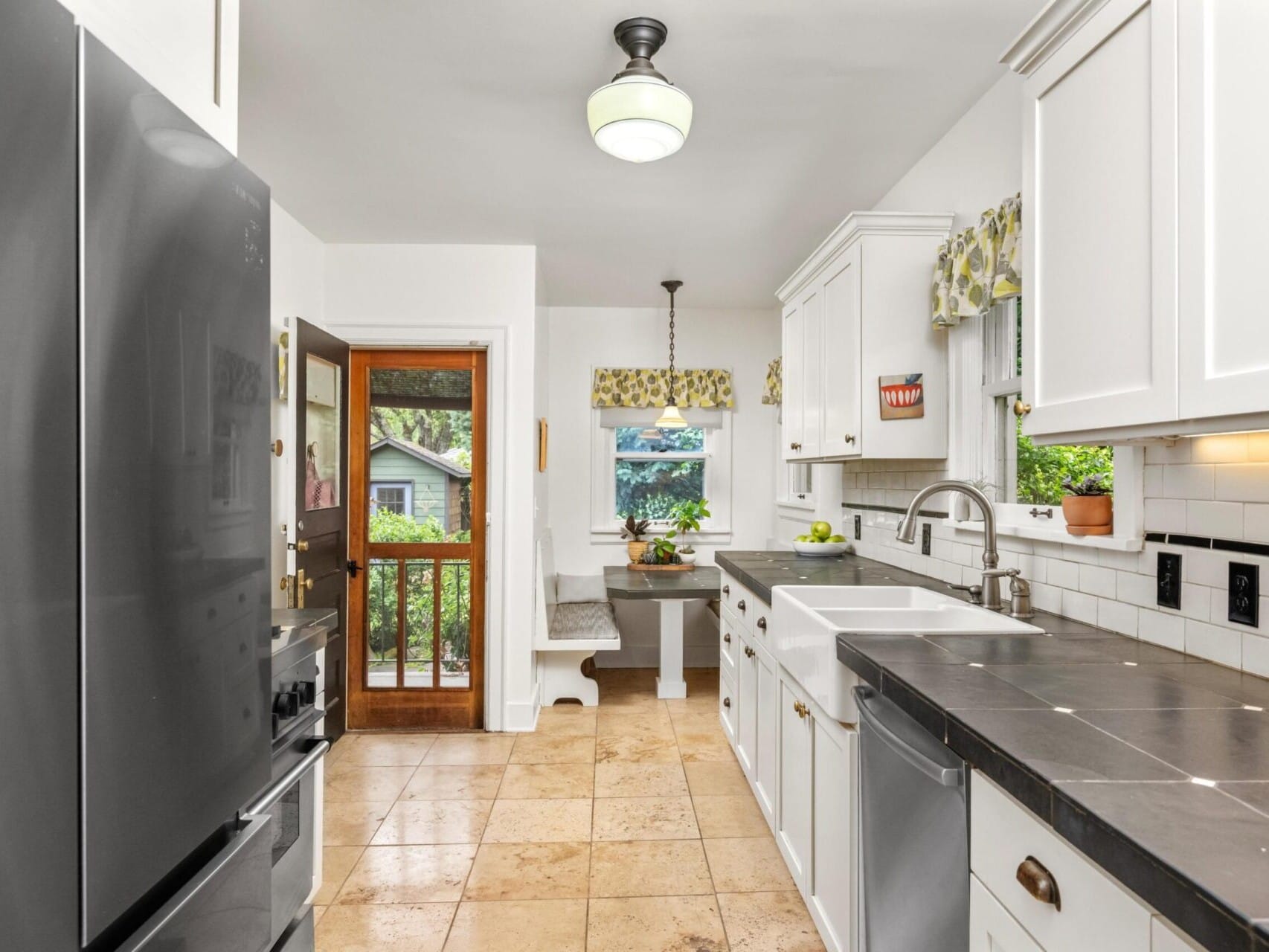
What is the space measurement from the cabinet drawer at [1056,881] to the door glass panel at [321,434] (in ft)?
9.76

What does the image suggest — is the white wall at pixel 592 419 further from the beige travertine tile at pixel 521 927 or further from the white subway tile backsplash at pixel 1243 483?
the white subway tile backsplash at pixel 1243 483

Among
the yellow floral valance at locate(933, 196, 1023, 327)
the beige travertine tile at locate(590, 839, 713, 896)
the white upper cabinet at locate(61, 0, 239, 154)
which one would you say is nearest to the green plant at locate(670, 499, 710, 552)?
the beige travertine tile at locate(590, 839, 713, 896)

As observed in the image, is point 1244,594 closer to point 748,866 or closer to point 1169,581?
point 1169,581

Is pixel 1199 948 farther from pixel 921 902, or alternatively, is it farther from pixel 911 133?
pixel 911 133

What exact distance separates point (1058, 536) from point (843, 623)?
585 mm

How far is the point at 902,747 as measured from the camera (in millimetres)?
1422

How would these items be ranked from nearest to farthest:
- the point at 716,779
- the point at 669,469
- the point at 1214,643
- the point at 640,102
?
the point at 1214,643, the point at 640,102, the point at 716,779, the point at 669,469

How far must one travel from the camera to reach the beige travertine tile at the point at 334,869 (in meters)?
2.37

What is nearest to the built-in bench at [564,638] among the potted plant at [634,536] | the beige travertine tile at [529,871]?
the potted plant at [634,536]

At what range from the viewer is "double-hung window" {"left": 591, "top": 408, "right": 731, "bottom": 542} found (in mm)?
5438

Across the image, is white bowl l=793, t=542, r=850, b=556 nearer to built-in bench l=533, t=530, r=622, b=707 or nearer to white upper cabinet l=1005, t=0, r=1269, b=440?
built-in bench l=533, t=530, r=622, b=707

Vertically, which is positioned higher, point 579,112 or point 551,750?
point 579,112

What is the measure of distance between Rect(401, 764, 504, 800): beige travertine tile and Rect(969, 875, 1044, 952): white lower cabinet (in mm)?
2366

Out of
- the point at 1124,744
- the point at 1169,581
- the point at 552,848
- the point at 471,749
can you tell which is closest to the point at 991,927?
the point at 1124,744
